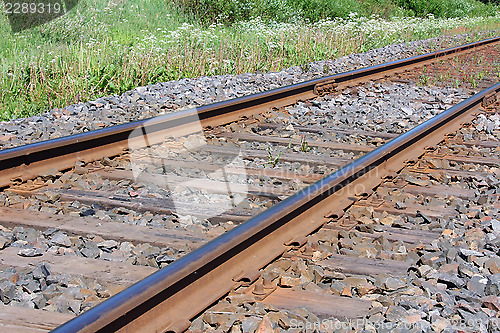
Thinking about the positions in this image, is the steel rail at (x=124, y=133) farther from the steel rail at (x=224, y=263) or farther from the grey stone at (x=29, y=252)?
the steel rail at (x=224, y=263)

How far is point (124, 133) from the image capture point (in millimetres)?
5270

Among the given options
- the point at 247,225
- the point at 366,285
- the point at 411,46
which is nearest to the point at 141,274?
the point at 247,225

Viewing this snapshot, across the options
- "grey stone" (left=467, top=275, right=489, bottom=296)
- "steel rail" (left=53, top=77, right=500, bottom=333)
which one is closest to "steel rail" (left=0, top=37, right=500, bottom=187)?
"steel rail" (left=53, top=77, right=500, bottom=333)

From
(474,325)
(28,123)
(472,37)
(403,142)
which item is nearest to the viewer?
(474,325)

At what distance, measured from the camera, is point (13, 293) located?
269 cm

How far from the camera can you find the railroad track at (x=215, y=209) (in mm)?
2625

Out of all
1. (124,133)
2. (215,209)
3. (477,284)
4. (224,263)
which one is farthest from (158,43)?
(477,284)

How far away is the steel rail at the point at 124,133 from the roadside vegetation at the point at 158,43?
195 cm

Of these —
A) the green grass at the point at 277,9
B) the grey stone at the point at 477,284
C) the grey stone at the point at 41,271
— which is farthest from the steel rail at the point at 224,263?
the green grass at the point at 277,9

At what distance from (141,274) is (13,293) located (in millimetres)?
575

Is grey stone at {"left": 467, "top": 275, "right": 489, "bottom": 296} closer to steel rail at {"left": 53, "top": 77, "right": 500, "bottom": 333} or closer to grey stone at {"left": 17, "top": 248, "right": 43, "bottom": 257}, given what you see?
steel rail at {"left": 53, "top": 77, "right": 500, "bottom": 333}

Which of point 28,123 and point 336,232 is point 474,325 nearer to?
point 336,232

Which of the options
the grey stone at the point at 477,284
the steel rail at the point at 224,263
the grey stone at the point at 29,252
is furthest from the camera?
the grey stone at the point at 29,252

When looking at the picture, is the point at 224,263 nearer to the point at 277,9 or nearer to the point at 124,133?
the point at 124,133
